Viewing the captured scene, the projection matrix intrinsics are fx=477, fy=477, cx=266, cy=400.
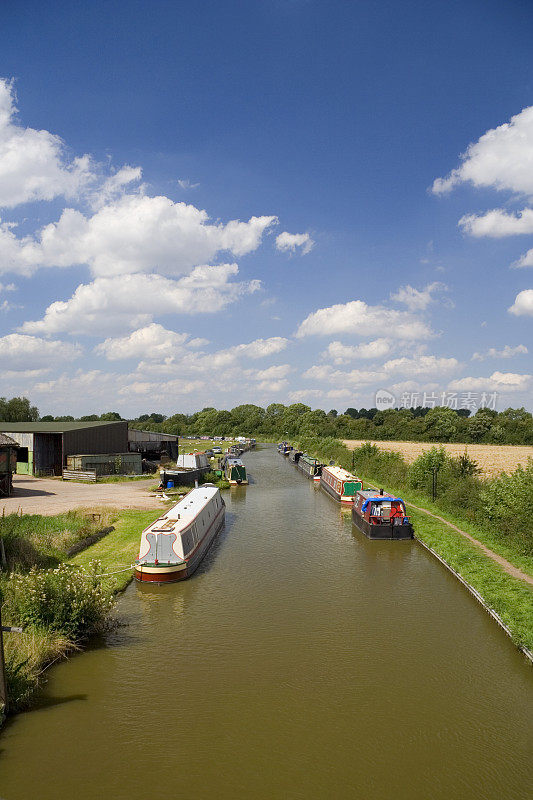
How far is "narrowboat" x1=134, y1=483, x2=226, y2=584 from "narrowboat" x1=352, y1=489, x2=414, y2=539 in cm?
937

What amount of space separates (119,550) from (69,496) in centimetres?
1477

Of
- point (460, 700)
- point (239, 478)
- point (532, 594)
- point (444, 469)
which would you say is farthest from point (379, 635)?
point (239, 478)

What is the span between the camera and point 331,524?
31.1 m

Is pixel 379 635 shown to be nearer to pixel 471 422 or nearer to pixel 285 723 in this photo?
pixel 285 723

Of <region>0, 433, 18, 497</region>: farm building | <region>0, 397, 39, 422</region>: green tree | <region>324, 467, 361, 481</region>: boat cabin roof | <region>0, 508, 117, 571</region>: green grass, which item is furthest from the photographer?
<region>0, 397, 39, 422</region>: green tree

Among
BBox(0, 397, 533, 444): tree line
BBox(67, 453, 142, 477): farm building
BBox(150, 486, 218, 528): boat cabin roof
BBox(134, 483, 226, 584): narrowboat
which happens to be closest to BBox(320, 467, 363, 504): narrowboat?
BBox(150, 486, 218, 528): boat cabin roof

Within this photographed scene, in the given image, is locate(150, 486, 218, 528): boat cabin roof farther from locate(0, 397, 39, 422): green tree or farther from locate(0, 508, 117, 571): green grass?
locate(0, 397, 39, 422): green tree

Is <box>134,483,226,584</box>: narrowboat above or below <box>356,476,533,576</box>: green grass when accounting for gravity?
above

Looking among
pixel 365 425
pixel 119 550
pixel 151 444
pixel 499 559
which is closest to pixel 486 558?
pixel 499 559

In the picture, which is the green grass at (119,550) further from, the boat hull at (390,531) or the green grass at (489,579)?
the green grass at (489,579)

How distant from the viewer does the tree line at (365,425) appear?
112188mm

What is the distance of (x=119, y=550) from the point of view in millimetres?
21953

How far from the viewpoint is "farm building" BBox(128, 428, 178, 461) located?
57.1 m

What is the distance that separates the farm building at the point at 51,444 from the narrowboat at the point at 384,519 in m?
30.1
